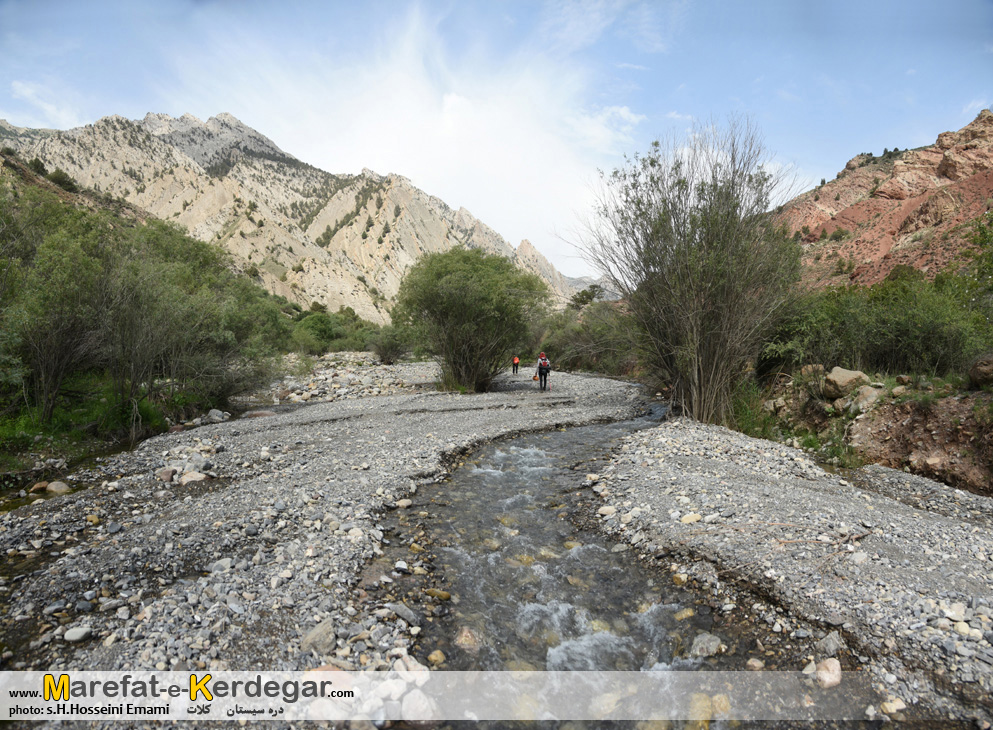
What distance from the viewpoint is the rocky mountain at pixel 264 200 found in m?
60.6

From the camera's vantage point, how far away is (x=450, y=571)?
17.8ft

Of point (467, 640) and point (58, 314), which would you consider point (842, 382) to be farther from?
point (58, 314)

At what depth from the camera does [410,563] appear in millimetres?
5504

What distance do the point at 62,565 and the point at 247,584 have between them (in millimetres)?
2165

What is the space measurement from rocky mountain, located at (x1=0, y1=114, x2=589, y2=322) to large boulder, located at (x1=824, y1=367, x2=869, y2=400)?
106 feet

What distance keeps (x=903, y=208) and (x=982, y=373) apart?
39.2m

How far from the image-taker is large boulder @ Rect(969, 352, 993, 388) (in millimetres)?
8287

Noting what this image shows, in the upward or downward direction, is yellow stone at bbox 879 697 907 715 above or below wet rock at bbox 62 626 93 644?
below

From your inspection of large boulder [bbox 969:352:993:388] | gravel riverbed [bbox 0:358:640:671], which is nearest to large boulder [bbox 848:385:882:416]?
large boulder [bbox 969:352:993:388]

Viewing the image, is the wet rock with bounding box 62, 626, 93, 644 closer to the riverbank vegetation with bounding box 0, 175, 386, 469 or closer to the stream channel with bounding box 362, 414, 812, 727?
the stream channel with bounding box 362, 414, 812, 727

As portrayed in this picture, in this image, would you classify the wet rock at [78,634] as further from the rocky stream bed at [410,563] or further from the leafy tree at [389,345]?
the leafy tree at [389,345]

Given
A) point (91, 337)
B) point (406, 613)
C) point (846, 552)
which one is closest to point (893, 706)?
point (846, 552)

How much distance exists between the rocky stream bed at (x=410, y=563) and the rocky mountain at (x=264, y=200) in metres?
36.2

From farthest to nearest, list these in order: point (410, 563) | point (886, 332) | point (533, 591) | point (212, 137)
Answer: point (212, 137), point (886, 332), point (410, 563), point (533, 591)
